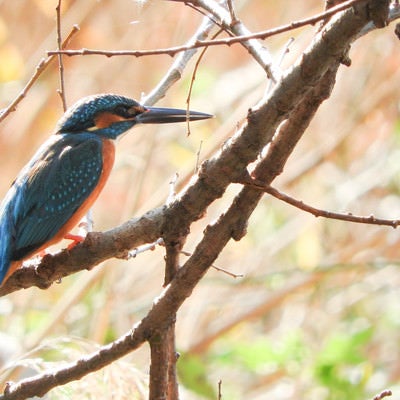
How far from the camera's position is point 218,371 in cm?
535

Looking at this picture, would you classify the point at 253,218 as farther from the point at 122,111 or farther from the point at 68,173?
the point at 68,173

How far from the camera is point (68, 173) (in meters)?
2.87

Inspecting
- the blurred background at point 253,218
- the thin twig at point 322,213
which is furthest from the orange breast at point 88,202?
the thin twig at point 322,213

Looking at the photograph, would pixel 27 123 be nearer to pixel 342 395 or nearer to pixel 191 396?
pixel 191 396

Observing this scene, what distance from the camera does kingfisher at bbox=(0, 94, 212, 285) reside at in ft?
8.84

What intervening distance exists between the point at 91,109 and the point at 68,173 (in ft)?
1.00

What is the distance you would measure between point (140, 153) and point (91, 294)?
2.73ft

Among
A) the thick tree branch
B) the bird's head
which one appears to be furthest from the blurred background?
the thick tree branch

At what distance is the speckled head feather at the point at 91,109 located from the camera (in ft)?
9.88

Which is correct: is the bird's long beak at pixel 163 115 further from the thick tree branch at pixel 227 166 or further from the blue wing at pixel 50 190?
the thick tree branch at pixel 227 166

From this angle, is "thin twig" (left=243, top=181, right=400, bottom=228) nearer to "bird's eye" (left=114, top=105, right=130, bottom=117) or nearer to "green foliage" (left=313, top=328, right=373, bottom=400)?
"bird's eye" (left=114, top=105, right=130, bottom=117)

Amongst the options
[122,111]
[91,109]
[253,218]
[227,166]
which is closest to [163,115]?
[122,111]

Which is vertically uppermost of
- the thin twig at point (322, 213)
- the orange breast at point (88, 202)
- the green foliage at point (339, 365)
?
the orange breast at point (88, 202)

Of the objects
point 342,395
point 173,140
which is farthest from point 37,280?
point 173,140
